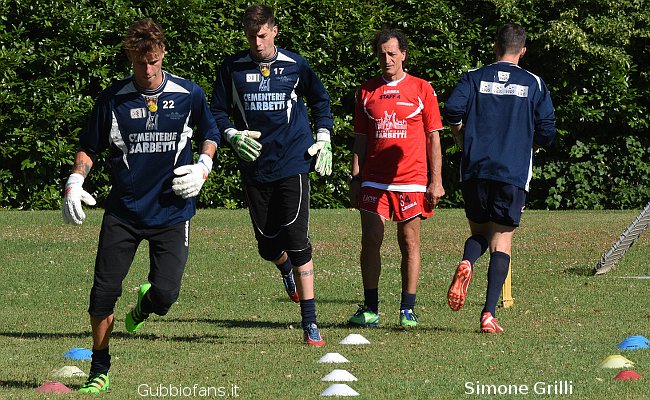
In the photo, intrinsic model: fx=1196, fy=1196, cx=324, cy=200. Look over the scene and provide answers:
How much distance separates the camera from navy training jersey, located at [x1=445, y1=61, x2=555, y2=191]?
7.99m

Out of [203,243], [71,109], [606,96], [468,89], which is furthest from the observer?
[606,96]

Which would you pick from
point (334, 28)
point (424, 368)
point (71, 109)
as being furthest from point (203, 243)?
point (424, 368)

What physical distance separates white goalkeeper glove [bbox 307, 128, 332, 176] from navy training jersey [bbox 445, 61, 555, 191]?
835mm

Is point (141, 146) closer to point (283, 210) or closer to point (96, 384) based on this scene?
point (96, 384)

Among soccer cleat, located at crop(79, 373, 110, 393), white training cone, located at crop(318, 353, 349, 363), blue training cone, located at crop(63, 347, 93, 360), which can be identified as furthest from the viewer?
blue training cone, located at crop(63, 347, 93, 360)

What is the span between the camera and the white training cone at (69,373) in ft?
21.4

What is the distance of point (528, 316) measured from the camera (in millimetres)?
8727

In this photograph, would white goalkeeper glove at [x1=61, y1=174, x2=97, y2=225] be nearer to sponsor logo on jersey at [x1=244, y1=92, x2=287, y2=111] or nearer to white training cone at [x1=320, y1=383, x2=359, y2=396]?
white training cone at [x1=320, y1=383, x2=359, y2=396]

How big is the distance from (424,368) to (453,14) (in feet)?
44.6

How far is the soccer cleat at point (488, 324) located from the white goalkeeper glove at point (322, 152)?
1415 millimetres

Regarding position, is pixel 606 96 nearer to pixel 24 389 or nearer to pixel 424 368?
pixel 424 368

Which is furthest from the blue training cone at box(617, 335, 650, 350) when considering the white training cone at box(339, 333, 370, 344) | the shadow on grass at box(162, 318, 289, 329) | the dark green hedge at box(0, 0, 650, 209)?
the dark green hedge at box(0, 0, 650, 209)

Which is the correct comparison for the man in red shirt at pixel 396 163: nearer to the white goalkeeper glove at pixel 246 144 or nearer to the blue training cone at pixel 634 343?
the white goalkeeper glove at pixel 246 144

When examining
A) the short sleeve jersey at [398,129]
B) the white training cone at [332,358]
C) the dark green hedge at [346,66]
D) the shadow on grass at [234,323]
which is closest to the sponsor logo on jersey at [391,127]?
the short sleeve jersey at [398,129]
